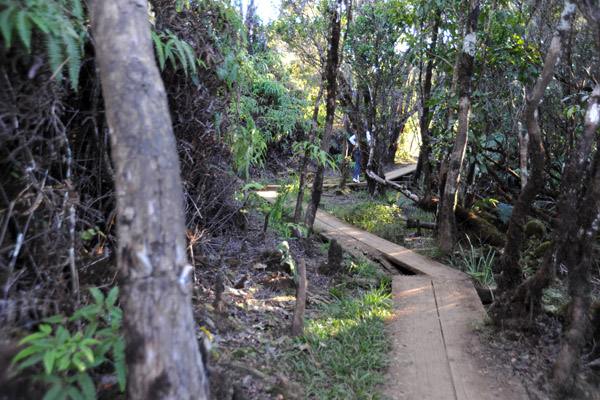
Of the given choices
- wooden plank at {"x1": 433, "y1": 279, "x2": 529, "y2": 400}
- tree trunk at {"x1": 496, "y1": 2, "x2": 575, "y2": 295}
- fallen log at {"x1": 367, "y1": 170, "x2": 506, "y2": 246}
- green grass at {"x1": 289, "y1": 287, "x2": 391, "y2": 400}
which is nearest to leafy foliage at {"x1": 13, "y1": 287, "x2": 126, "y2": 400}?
green grass at {"x1": 289, "y1": 287, "x2": 391, "y2": 400}

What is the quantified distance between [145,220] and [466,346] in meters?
3.19

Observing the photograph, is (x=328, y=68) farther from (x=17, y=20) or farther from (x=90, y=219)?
(x=17, y=20)

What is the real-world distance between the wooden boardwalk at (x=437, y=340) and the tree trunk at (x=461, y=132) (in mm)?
539

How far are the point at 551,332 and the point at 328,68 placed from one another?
15.3 ft

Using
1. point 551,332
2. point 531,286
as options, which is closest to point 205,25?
A: point 531,286

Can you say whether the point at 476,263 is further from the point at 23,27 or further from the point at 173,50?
the point at 23,27

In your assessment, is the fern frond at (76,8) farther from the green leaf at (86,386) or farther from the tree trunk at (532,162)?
the tree trunk at (532,162)

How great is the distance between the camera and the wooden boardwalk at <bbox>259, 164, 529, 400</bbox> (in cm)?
338

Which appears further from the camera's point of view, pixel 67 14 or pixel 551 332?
pixel 551 332

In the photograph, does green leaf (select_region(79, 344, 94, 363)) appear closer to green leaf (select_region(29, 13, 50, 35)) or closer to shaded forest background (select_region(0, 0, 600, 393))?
shaded forest background (select_region(0, 0, 600, 393))

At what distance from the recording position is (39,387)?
2.02 meters

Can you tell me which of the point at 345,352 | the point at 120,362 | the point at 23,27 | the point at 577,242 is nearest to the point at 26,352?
the point at 120,362

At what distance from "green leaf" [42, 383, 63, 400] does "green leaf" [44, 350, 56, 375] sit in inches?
5.3

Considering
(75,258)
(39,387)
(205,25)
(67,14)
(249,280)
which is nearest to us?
(39,387)
